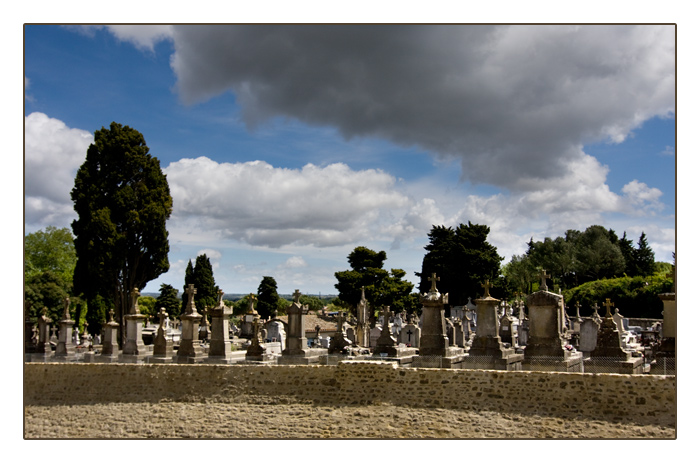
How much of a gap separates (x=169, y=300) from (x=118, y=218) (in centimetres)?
2587

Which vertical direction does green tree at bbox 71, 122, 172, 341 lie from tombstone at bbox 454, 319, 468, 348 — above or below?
above

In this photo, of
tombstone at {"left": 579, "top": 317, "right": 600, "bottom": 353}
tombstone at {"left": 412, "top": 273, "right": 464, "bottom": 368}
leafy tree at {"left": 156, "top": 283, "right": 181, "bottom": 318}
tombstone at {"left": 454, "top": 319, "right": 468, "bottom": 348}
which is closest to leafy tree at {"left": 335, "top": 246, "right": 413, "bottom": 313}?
leafy tree at {"left": 156, "top": 283, "right": 181, "bottom": 318}

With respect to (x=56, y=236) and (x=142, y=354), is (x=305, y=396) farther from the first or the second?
(x=56, y=236)

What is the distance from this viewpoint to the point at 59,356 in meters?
18.1

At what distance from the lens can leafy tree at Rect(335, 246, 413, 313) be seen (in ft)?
142

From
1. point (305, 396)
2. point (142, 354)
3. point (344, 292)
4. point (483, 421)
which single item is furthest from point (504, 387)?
point (344, 292)

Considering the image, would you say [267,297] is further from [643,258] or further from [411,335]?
[643,258]

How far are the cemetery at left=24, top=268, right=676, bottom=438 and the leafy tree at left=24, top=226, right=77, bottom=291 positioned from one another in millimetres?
23364

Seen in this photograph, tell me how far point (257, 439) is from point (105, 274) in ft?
46.8

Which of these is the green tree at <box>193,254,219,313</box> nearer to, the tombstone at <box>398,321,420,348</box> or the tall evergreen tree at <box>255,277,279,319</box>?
the tall evergreen tree at <box>255,277,279,319</box>

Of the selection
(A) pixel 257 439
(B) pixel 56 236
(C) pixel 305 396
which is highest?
(B) pixel 56 236

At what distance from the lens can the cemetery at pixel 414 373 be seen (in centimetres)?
1173

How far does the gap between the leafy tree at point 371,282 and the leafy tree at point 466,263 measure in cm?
259

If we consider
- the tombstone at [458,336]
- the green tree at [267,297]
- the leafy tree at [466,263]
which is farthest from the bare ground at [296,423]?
the leafy tree at [466,263]
